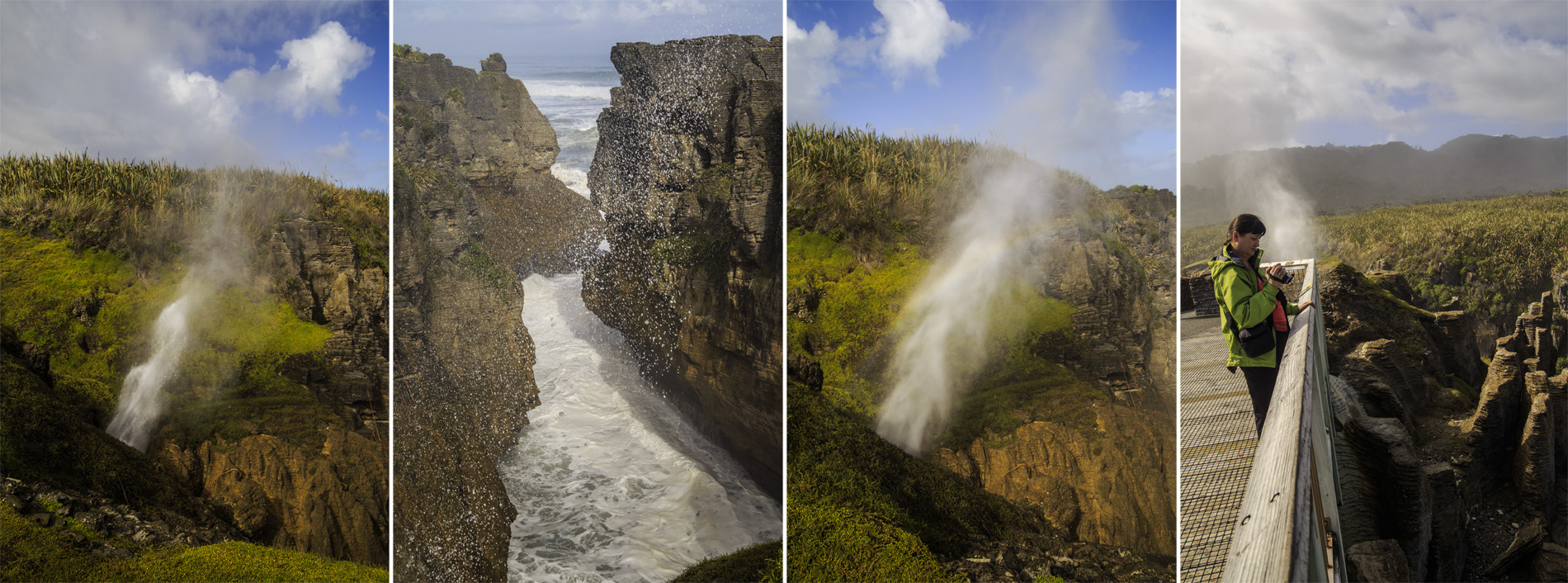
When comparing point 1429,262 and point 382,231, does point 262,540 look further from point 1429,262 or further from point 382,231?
point 1429,262

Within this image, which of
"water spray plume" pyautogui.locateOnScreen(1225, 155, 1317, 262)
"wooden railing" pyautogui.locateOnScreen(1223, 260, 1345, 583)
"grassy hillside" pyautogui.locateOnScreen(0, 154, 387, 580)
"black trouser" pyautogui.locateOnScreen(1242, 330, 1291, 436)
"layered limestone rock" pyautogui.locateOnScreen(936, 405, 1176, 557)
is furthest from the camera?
"water spray plume" pyautogui.locateOnScreen(1225, 155, 1317, 262)

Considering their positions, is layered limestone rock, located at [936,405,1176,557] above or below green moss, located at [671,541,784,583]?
above

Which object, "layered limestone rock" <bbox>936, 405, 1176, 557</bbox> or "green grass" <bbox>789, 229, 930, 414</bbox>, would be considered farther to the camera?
"green grass" <bbox>789, 229, 930, 414</bbox>

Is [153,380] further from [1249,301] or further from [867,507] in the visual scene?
[1249,301]

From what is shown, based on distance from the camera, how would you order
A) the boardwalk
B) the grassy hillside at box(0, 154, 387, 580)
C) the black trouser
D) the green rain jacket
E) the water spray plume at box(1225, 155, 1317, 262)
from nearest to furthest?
1. the green rain jacket
2. the black trouser
3. the boardwalk
4. the grassy hillside at box(0, 154, 387, 580)
5. the water spray plume at box(1225, 155, 1317, 262)

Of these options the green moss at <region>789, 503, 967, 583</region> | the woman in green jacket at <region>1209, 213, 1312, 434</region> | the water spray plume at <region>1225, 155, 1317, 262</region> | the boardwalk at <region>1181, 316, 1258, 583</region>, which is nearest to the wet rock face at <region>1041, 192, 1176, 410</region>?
the boardwalk at <region>1181, 316, 1258, 583</region>

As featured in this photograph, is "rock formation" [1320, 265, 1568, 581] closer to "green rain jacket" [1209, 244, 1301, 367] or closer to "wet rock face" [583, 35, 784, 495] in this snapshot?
"green rain jacket" [1209, 244, 1301, 367]
